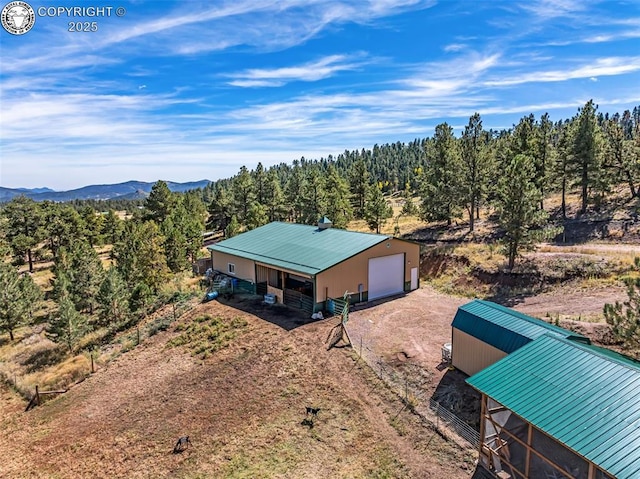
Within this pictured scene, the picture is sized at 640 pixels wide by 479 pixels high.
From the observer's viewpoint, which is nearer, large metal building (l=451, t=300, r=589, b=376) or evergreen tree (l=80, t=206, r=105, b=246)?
large metal building (l=451, t=300, r=589, b=376)

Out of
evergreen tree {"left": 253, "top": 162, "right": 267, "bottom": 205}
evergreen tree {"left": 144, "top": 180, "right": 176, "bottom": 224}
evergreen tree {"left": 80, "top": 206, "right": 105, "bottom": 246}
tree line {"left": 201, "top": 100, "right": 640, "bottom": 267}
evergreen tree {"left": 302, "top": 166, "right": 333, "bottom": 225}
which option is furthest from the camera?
evergreen tree {"left": 80, "top": 206, "right": 105, "bottom": 246}

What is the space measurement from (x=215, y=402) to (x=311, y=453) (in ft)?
17.7

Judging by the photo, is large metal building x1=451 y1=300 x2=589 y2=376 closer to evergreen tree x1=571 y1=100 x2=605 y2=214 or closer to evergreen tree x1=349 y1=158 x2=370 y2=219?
evergreen tree x1=571 y1=100 x2=605 y2=214

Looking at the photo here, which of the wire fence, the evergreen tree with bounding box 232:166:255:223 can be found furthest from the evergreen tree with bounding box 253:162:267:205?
the wire fence

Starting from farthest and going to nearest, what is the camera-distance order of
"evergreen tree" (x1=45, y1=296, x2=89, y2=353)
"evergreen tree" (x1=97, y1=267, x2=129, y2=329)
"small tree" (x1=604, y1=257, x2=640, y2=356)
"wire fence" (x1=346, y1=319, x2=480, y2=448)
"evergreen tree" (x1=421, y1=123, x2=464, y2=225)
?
"evergreen tree" (x1=421, y1=123, x2=464, y2=225)
"evergreen tree" (x1=97, y1=267, x2=129, y2=329)
"evergreen tree" (x1=45, y1=296, x2=89, y2=353)
"wire fence" (x1=346, y1=319, x2=480, y2=448)
"small tree" (x1=604, y1=257, x2=640, y2=356)

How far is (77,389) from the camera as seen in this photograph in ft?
67.7

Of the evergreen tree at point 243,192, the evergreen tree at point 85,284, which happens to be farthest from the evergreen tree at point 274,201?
the evergreen tree at point 85,284

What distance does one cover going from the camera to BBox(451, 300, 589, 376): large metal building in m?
14.0

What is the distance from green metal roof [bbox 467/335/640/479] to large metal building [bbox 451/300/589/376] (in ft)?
4.99

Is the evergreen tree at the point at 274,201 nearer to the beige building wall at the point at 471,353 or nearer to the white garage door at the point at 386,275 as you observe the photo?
the white garage door at the point at 386,275

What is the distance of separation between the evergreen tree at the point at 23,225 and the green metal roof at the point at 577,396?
5612 centimetres

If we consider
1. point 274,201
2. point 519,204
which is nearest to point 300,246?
point 519,204

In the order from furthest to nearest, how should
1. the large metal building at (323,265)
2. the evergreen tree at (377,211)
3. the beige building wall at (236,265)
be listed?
the evergreen tree at (377,211)
the beige building wall at (236,265)
the large metal building at (323,265)

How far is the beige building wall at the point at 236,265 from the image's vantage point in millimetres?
28891
